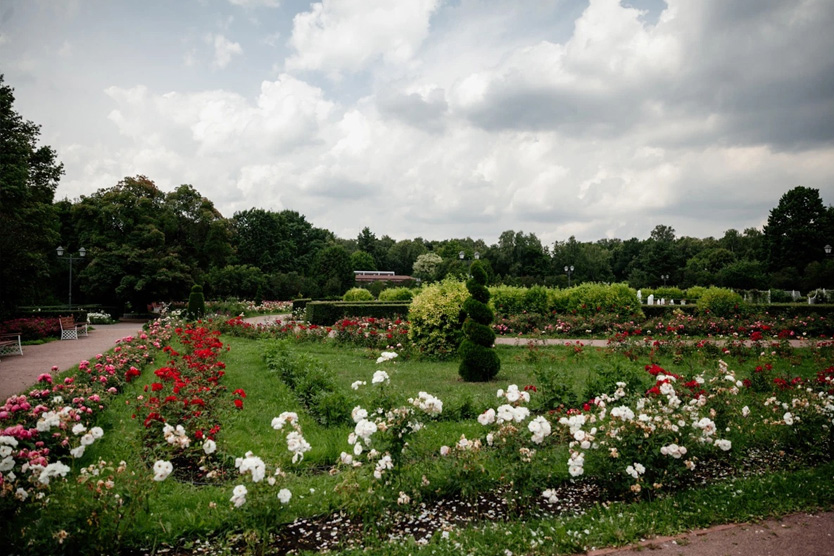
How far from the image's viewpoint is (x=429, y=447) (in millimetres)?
5133

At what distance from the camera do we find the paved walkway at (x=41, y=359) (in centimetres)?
860

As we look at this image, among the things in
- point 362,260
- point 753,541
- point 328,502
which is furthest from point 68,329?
point 362,260

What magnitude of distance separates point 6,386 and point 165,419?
568 cm

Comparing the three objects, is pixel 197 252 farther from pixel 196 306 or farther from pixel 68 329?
pixel 68 329

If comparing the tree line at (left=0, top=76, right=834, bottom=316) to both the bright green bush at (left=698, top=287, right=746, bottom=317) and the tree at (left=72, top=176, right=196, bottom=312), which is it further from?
the bright green bush at (left=698, top=287, right=746, bottom=317)

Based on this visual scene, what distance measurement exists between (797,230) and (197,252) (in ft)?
159

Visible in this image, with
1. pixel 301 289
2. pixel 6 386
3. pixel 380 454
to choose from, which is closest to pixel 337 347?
pixel 6 386

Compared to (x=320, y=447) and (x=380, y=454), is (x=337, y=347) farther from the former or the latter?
(x=380, y=454)

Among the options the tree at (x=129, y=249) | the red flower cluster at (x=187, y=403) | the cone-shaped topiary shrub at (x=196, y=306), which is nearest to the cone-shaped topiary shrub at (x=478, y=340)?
the red flower cluster at (x=187, y=403)

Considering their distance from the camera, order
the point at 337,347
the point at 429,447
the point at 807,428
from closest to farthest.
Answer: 1. the point at 807,428
2. the point at 429,447
3. the point at 337,347

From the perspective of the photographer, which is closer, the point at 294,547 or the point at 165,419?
the point at 294,547

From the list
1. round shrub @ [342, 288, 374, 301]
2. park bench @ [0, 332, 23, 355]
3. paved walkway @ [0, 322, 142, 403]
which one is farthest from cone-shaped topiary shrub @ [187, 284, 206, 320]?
round shrub @ [342, 288, 374, 301]

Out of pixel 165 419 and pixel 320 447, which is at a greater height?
pixel 165 419

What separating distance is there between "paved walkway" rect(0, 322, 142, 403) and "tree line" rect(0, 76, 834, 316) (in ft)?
6.76
